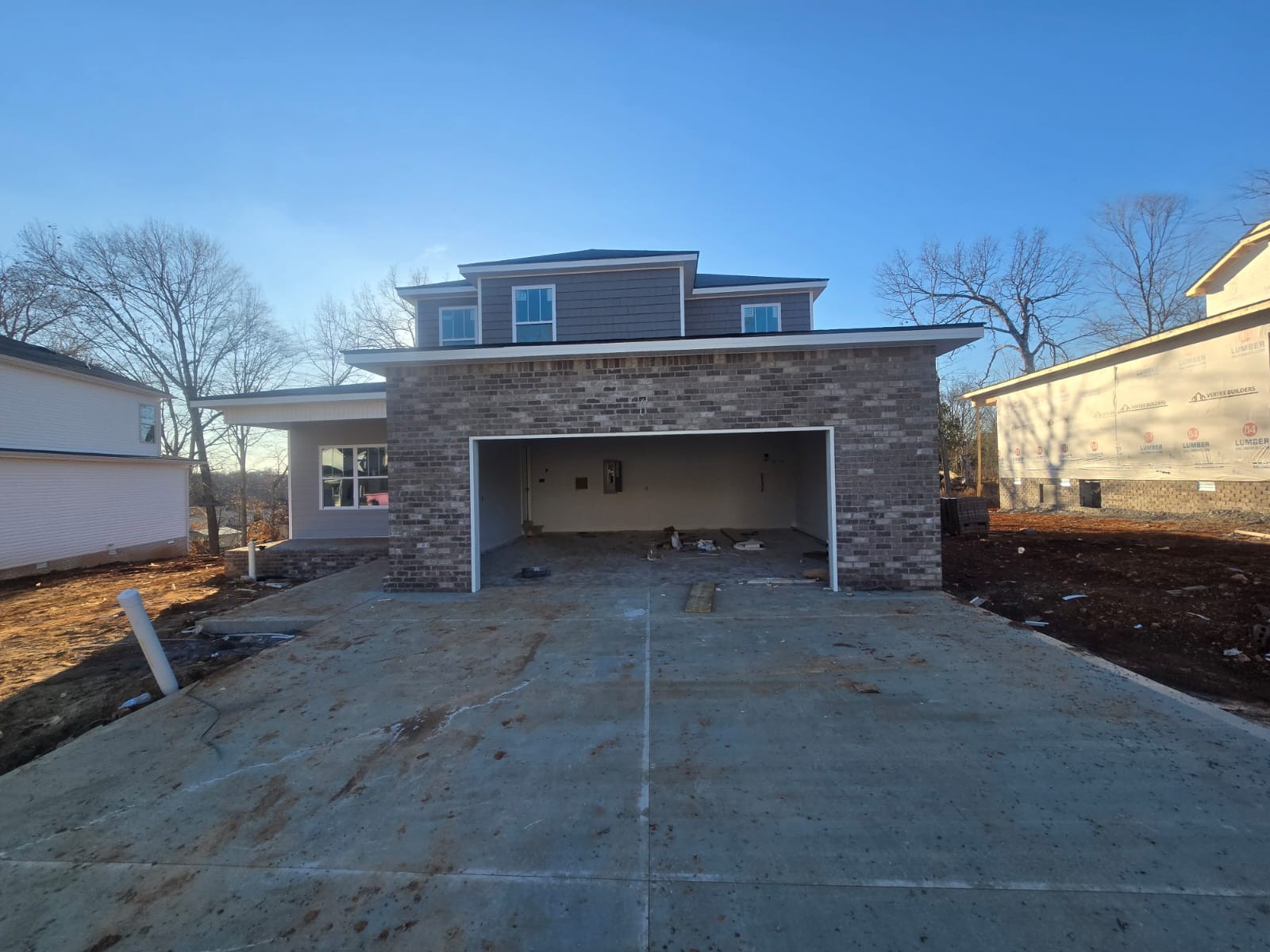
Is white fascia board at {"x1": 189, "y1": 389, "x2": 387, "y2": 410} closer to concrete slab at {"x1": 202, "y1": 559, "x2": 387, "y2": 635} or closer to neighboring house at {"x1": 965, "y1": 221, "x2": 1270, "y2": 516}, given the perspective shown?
concrete slab at {"x1": 202, "y1": 559, "x2": 387, "y2": 635}

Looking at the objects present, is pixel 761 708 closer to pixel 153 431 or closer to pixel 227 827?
pixel 227 827

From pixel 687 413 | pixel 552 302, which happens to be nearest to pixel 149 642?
pixel 687 413

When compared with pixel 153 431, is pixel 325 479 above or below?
below

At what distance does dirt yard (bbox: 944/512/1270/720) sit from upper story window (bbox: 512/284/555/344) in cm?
1005

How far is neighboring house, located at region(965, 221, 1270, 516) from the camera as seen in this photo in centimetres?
1245

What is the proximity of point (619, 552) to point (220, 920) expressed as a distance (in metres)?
8.91

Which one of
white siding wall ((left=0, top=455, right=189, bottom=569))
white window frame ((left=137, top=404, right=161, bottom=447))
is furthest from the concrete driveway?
white window frame ((left=137, top=404, right=161, bottom=447))

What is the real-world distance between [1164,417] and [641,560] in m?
15.2

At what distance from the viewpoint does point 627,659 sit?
4895 millimetres

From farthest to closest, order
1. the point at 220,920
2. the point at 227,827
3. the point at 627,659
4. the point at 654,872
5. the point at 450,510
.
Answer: the point at 450,510, the point at 627,659, the point at 227,827, the point at 654,872, the point at 220,920

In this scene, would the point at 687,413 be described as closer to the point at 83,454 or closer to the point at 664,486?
the point at 664,486

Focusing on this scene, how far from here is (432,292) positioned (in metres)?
14.2

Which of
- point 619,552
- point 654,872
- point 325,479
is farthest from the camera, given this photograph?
point 325,479

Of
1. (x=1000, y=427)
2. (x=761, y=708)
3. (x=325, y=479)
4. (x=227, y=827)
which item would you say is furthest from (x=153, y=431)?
(x=1000, y=427)
